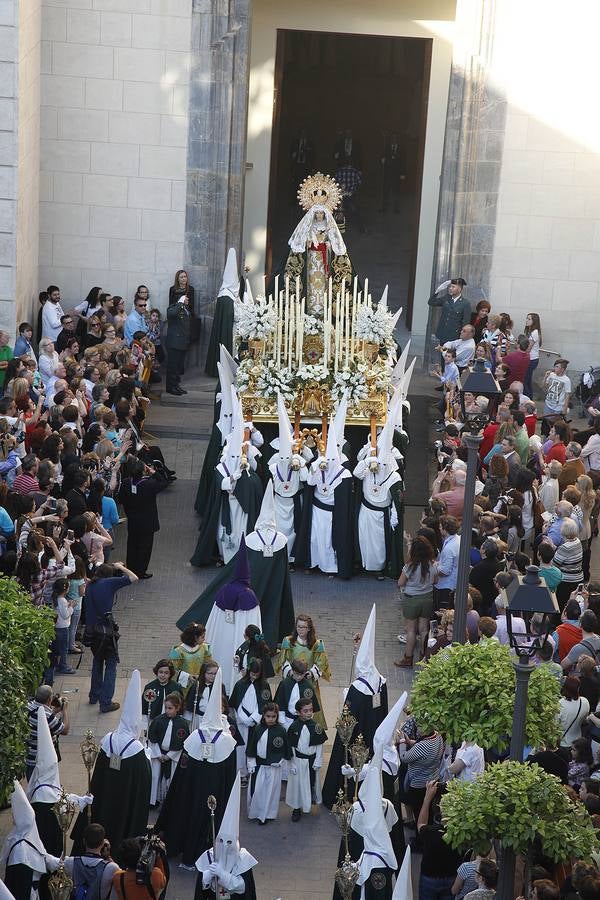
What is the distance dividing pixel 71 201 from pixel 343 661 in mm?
9658

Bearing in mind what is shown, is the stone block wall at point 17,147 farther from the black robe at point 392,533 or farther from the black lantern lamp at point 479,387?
→ the black lantern lamp at point 479,387

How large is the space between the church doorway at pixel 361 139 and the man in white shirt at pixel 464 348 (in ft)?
13.6

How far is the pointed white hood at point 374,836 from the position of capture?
30.1ft

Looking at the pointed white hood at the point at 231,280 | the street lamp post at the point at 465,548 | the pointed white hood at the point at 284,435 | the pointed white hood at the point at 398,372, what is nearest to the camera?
the street lamp post at the point at 465,548

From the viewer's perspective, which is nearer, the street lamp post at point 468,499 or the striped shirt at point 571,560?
the street lamp post at point 468,499

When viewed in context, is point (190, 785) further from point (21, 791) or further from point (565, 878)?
point (565, 878)

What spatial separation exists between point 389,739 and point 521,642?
8.17 ft

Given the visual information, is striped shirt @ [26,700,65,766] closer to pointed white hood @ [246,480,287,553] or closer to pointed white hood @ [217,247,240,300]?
pointed white hood @ [246,480,287,553]

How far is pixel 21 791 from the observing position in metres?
9.05

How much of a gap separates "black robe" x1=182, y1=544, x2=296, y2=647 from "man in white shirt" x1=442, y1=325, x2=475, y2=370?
240 inches

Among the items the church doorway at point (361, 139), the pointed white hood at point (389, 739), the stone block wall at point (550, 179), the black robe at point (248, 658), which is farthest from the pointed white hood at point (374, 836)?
the church doorway at point (361, 139)

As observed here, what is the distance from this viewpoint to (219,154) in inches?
809

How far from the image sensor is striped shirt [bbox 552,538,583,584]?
13.4 m

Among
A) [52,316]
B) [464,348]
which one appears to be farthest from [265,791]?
[52,316]
